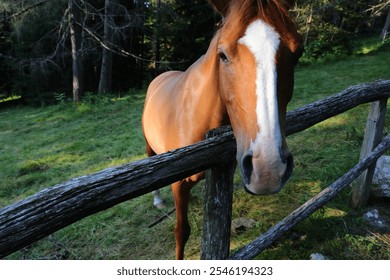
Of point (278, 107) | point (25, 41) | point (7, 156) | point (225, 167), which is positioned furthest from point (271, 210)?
point (25, 41)

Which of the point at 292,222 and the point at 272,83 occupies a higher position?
the point at 272,83

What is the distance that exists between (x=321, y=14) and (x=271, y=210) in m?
13.2

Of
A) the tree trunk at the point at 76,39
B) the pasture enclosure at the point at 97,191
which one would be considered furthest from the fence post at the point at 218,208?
the tree trunk at the point at 76,39

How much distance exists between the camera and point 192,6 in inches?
546

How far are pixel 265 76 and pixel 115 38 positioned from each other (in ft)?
46.4

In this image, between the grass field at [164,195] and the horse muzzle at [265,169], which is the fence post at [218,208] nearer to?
the horse muzzle at [265,169]

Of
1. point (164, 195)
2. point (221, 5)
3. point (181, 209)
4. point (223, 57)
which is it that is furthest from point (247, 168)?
point (164, 195)

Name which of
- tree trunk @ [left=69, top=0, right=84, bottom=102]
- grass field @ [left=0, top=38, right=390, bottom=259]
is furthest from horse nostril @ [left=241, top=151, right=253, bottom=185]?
tree trunk @ [left=69, top=0, right=84, bottom=102]

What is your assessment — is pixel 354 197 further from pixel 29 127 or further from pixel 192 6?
pixel 192 6

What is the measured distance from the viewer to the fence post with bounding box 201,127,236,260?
1.61m

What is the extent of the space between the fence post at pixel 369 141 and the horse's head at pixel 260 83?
80.7 inches

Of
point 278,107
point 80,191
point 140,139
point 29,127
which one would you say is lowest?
point 29,127

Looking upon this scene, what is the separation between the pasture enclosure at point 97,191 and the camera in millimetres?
983

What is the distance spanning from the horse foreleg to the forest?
920cm
